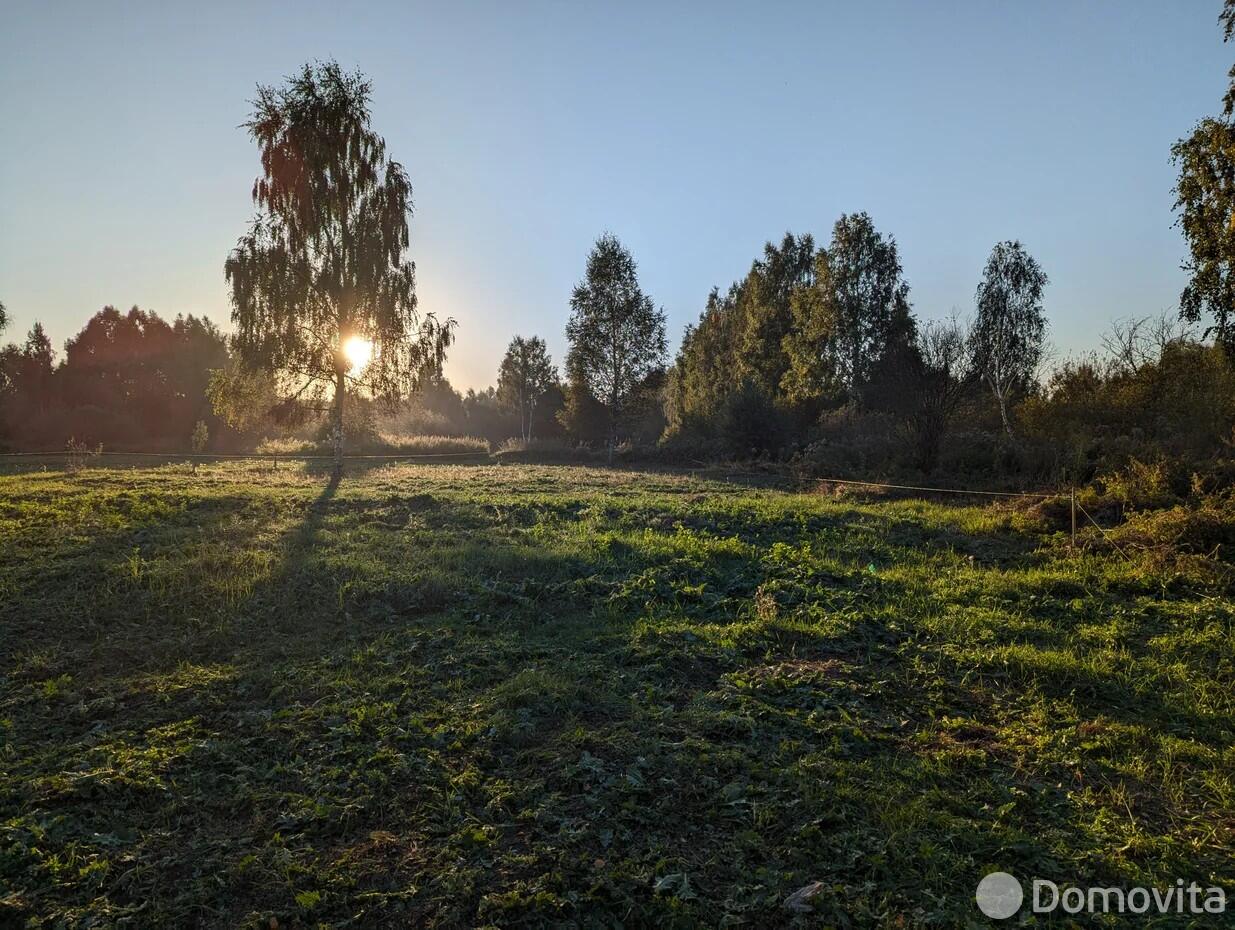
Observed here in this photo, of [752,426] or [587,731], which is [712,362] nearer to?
[752,426]

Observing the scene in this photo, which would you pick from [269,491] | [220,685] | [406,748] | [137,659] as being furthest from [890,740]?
[269,491]

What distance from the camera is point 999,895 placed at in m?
3.58

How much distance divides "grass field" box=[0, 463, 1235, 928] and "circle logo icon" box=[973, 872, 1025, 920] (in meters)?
0.08

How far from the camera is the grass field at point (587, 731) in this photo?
3.68 m

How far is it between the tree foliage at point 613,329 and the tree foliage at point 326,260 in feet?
54.5

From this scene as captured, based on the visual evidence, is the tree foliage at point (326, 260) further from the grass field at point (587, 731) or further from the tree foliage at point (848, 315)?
the tree foliage at point (848, 315)

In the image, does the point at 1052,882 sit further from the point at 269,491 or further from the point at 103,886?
the point at 269,491

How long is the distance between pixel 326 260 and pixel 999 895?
23684 mm

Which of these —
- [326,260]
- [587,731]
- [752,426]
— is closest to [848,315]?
[752,426]

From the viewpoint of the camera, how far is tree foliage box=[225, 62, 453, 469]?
21.1m

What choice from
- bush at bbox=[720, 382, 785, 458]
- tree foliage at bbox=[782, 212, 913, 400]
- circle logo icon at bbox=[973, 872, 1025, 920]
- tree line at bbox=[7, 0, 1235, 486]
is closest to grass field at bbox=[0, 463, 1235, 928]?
circle logo icon at bbox=[973, 872, 1025, 920]

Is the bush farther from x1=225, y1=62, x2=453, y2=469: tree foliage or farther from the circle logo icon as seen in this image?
the circle logo icon

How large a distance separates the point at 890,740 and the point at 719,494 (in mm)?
13015

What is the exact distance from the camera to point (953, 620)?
796 centimetres
